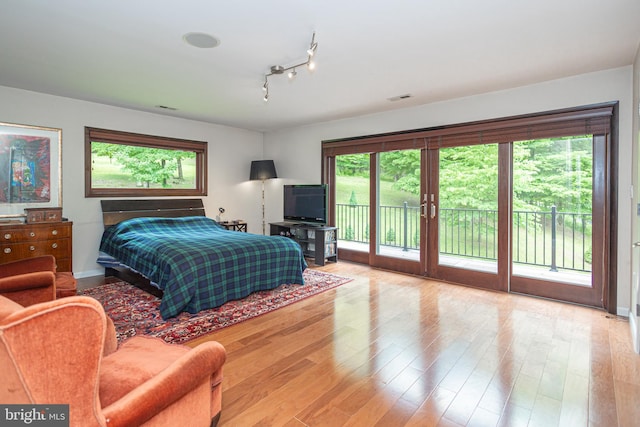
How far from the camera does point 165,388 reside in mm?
1212

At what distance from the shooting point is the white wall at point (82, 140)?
420cm

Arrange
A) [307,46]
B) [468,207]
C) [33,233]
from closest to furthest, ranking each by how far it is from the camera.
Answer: [307,46] → [33,233] → [468,207]

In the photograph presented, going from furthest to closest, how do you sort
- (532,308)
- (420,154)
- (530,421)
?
1. (420,154)
2. (532,308)
3. (530,421)

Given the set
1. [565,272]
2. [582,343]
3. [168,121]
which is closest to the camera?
[582,343]

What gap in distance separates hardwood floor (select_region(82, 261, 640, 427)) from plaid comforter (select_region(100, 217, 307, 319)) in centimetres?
55

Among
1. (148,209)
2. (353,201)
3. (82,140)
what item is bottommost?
(148,209)

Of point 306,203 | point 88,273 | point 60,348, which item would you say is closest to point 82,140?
point 88,273

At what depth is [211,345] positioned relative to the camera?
143 centimetres

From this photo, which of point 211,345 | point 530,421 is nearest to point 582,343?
point 530,421

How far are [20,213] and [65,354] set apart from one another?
4.35m

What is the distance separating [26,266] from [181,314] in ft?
4.02

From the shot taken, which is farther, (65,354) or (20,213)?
(20,213)

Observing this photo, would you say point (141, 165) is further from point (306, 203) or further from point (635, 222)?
point (635, 222)

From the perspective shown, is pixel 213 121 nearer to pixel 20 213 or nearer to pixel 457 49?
pixel 20 213
